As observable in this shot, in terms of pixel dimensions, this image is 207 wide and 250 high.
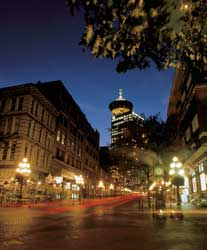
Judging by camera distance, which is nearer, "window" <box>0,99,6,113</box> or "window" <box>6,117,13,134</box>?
"window" <box>6,117,13,134</box>

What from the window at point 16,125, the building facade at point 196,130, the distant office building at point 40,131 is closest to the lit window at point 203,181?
the building facade at point 196,130

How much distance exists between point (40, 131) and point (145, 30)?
3131cm

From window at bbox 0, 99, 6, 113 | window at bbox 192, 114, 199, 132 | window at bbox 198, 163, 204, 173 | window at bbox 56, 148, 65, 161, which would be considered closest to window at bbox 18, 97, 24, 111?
window at bbox 0, 99, 6, 113

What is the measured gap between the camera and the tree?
4.01 meters

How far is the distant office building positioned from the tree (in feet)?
87.0

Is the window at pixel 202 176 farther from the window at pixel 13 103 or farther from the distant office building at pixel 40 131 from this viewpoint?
the window at pixel 13 103

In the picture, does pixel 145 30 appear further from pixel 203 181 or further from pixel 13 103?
pixel 13 103

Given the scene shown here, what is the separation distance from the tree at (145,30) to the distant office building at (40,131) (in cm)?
2651

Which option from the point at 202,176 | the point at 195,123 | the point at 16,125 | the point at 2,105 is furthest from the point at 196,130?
the point at 2,105

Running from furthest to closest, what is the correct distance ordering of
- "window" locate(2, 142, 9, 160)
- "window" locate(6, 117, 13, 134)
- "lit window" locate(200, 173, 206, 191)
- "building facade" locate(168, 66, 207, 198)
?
"window" locate(6, 117, 13, 134)
"window" locate(2, 142, 9, 160)
"lit window" locate(200, 173, 206, 191)
"building facade" locate(168, 66, 207, 198)

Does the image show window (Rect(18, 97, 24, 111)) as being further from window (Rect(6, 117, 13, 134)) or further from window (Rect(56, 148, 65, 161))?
window (Rect(56, 148, 65, 161))

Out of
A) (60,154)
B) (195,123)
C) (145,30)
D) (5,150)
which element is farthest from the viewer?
(60,154)

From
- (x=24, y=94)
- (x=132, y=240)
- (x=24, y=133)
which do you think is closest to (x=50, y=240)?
(x=132, y=240)

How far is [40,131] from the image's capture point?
34.4 m
